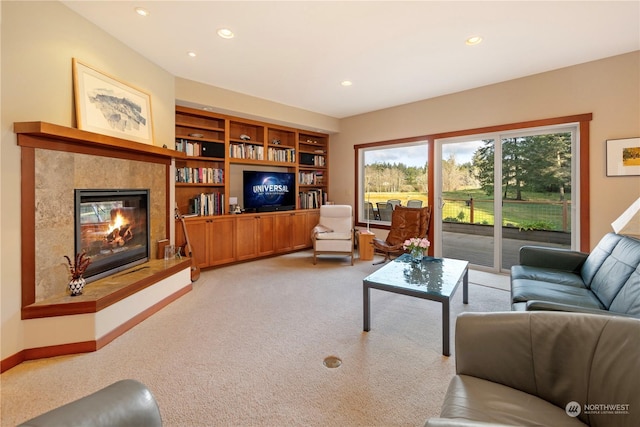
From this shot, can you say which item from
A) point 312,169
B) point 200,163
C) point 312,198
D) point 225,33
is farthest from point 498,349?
point 312,169

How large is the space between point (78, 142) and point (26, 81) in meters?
0.50

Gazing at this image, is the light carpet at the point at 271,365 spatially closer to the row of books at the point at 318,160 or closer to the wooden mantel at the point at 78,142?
the wooden mantel at the point at 78,142

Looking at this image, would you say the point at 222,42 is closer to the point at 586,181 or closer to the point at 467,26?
the point at 467,26

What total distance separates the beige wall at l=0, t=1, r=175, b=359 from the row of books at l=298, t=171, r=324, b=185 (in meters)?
3.64

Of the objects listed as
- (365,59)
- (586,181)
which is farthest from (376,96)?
(586,181)

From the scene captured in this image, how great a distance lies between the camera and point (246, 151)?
15.9ft

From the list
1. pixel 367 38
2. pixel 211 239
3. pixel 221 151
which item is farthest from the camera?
pixel 221 151

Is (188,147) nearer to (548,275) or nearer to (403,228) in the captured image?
(403,228)

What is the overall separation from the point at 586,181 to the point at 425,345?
9.94 feet

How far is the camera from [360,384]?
1.77 meters

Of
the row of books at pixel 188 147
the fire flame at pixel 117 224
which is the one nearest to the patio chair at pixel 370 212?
the row of books at pixel 188 147

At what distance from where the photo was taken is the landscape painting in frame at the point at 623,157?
3.11 metres

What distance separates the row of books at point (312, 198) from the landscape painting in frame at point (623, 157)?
437cm

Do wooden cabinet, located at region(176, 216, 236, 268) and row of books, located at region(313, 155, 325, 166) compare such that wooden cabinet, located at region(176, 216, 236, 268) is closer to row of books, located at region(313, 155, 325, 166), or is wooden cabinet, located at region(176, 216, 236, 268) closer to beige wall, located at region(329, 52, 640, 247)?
row of books, located at region(313, 155, 325, 166)
